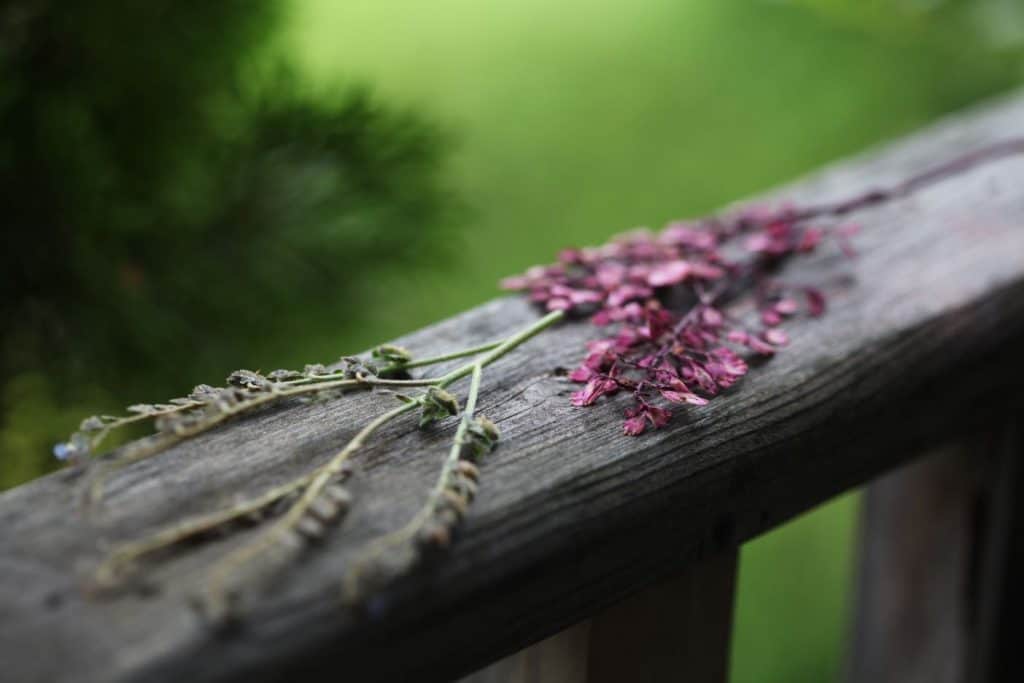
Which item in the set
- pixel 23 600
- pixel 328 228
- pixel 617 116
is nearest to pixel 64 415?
pixel 328 228

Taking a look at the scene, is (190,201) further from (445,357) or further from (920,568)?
(920,568)

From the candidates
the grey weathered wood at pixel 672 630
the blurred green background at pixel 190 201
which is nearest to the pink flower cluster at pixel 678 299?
the grey weathered wood at pixel 672 630

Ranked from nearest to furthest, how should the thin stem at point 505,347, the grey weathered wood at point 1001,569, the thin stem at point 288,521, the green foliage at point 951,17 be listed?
the thin stem at point 288,521 → the thin stem at point 505,347 → the grey weathered wood at point 1001,569 → the green foliage at point 951,17

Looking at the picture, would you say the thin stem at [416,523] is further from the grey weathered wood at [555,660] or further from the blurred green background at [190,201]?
the blurred green background at [190,201]

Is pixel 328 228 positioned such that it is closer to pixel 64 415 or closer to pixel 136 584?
pixel 64 415

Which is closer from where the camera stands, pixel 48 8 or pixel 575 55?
pixel 48 8

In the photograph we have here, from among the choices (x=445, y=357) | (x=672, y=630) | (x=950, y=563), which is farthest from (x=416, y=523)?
(x=950, y=563)

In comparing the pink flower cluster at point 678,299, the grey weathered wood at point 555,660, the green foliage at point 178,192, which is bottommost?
the grey weathered wood at point 555,660
